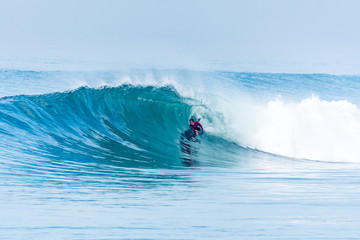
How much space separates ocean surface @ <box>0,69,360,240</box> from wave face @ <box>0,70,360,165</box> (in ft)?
0.12

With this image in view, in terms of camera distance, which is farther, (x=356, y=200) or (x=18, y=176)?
(x=18, y=176)

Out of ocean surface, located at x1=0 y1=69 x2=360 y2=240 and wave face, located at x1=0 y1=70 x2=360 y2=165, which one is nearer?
ocean surface, located at x1=0 y1=69 x2=360 y2=240

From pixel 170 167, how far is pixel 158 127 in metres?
4.44

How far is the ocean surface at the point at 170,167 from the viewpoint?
6336mm

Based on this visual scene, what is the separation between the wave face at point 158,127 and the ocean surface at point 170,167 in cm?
4

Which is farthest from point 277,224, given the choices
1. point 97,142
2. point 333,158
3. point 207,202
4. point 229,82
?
point 229,82

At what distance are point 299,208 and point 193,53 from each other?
63588 mm

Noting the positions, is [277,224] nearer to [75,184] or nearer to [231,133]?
[75,184]

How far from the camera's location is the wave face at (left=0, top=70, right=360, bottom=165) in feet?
38.0

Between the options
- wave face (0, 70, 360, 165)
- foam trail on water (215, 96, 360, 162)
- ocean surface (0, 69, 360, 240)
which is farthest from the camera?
foam trail on water (215, 96, 360, 162)

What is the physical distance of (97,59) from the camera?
57688 millimetres

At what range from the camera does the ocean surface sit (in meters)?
6.34

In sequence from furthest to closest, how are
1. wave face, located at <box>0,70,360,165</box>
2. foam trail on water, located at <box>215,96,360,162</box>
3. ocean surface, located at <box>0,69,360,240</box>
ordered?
foam trail on water, located at <box>215,96,360,162</box> → wave face, located at <box>0,70,360,165</box> → ocean surface, located at <box>0,69,360,240</box>

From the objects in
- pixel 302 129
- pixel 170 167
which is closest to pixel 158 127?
pixel 302 129
